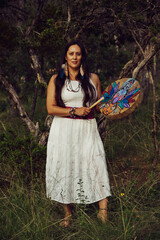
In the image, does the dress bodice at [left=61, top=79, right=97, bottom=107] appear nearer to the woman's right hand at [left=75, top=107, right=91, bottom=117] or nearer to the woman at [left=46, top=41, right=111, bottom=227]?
the woman at [left=46, top=41, right=111, bottom=227]

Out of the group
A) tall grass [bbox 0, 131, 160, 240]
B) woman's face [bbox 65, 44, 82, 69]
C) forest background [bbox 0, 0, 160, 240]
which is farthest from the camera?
forest background [bbox 0, 0, 160, 240]

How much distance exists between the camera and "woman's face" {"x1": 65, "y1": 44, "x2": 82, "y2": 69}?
3.14 m

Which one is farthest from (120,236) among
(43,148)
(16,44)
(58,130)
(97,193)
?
(16,44)

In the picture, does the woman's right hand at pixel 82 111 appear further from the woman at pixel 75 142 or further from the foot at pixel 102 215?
the foot at pixel 102 215

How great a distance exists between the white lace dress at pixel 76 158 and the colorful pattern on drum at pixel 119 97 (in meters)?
0.22

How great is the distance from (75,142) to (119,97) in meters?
0.64

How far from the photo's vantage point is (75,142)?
3.20 meters

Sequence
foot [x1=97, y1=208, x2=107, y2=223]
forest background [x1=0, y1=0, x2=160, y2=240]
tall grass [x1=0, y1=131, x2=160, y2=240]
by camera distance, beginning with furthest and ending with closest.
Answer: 1. forest background [x1=0, y1=0, x2=160, y2=240]
2. foot [x1=97, y1=208, x2=107, y2=223]
3. tall grass [x1=0, y1=131, x2=160, y2=240]

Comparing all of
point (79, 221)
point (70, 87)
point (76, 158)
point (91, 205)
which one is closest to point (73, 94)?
point (70, 87)

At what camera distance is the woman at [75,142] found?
→ 3188 millimetres

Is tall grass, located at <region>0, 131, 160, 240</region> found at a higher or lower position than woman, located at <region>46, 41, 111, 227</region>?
lower

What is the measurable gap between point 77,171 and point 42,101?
5.67 m

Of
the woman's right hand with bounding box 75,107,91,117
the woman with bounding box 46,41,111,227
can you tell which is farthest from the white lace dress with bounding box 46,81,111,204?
the woman's right hand with bounding box 75,107,91,117

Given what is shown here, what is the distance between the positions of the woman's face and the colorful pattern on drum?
421mm
